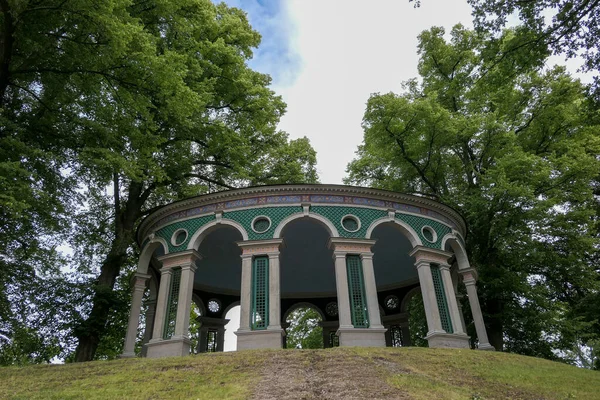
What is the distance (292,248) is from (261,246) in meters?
4.70

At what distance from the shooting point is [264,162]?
26.1 meters

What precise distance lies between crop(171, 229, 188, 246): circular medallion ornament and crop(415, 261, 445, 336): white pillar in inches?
341

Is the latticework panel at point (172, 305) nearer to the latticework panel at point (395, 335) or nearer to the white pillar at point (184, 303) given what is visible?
the white pillar at point (184, 303)

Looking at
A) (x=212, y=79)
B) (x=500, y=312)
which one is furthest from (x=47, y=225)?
(x=500, y=312)

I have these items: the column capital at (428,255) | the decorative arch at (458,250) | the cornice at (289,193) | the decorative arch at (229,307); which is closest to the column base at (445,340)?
the column capital at (428,255)

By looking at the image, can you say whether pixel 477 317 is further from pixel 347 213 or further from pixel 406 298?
pixel 347 213

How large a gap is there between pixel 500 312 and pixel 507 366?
28.3 ft

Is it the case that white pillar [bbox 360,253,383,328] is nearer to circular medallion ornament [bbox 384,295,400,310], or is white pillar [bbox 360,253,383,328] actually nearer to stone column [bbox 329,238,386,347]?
stone column [bbox 329,238,386,347]

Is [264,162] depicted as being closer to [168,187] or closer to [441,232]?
[168,187]

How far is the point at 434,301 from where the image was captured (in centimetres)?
1595

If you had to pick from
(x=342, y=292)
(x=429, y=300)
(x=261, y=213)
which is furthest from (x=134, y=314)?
(x=429, y=300)

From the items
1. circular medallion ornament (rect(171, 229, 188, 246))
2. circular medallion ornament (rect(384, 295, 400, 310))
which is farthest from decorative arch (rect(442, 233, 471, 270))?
circular medallion ornament (rect(171, 229, 188, 246))

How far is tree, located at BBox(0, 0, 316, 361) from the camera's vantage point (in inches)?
569

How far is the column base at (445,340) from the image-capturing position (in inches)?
596
